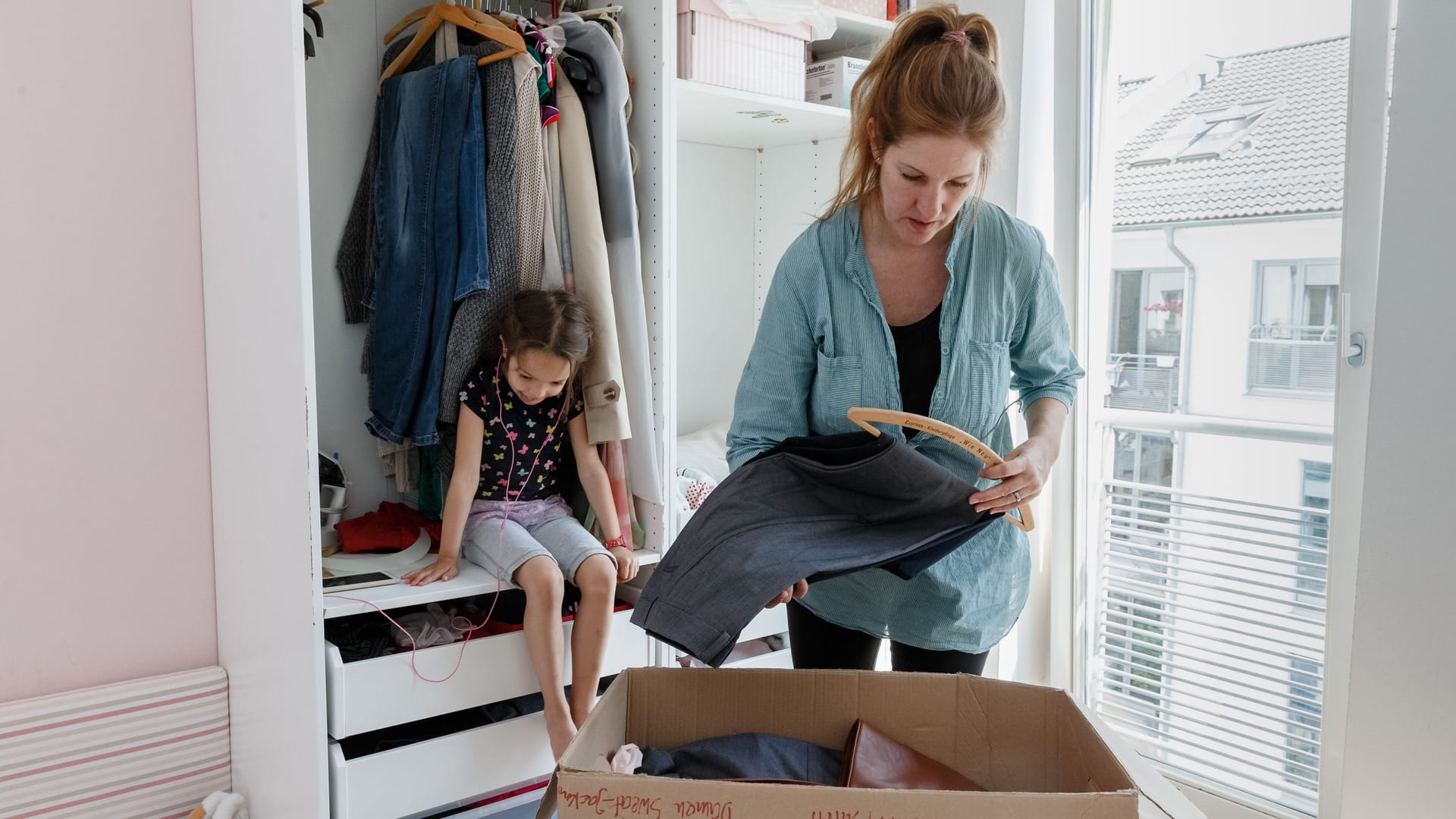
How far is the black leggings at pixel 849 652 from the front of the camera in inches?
48.8

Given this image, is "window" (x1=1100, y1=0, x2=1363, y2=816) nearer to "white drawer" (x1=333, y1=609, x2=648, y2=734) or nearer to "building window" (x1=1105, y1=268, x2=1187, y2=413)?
"building window" (x1=1105, y1=268, x2=1187, y2=413)

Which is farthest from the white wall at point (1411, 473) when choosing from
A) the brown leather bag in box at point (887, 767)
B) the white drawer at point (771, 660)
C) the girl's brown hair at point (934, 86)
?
the white drawer at point (771, 660)

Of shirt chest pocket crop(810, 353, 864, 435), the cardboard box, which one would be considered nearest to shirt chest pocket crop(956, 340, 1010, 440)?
shirt chest pocket crop(810, 353, 864, 435)

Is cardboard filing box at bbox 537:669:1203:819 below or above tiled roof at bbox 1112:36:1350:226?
below

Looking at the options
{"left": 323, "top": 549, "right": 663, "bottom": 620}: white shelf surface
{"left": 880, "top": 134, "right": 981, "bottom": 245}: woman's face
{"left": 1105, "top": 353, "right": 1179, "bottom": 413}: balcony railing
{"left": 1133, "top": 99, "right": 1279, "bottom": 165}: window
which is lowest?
{"left": 323, "top": 549, "right": 663, "bottom": 620}: white shelf surface

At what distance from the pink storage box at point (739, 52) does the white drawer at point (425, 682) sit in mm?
1175

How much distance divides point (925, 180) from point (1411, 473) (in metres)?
0.93

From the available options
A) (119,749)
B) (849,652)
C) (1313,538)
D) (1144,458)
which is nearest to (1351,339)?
(1313,538)

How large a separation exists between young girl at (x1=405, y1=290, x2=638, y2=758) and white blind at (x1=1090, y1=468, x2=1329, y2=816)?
3.62 feet

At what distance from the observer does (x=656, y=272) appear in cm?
196

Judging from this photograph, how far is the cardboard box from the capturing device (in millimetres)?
2342

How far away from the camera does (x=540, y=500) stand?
1.97 meters

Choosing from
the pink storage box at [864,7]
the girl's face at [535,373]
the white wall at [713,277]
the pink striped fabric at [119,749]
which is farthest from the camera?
the white wall at [713,277]

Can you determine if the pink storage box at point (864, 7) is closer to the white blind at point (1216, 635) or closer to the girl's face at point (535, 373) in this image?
the girl's face at point (535, 373)
